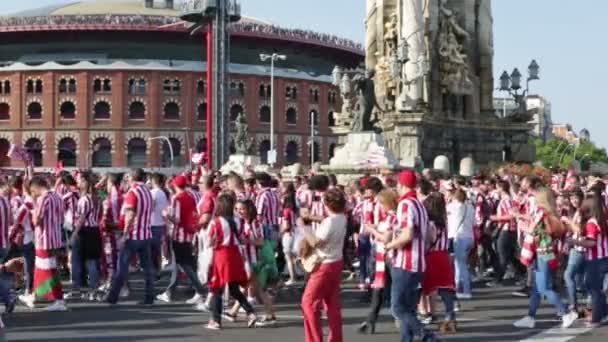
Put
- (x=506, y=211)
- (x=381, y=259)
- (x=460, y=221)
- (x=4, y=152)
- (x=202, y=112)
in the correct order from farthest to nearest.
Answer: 1. (x=202, y=112)
2. (x=4, y=152)
3. (x=506, y=211)
4. (x=460, y=221)
5. (x=381, y=259)

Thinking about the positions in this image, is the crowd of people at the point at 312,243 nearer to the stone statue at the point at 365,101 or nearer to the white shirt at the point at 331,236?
the white shirt at the point at 331,236

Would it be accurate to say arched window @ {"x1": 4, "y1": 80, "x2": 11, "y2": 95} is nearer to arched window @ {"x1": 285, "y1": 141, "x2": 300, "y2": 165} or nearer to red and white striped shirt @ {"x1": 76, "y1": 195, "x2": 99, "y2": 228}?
arched window @ {"x1": 285, "y1": 141, "x2": 300, "y2": 165}

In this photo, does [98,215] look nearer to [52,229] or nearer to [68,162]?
[52,229]

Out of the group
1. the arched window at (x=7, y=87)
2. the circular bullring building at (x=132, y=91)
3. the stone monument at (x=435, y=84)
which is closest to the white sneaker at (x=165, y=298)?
the stone monument at (x=435, y=84)

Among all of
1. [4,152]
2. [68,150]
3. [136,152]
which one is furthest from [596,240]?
[4,152]

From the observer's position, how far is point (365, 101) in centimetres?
Result: 2806

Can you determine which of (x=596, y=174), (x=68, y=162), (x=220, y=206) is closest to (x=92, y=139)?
(x=68, y=162)

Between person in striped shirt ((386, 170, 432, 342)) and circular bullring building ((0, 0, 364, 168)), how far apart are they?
72405 millimetres

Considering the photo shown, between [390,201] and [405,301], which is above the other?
[390,201]

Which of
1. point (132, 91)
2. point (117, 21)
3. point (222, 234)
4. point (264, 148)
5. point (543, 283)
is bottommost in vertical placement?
point (543, 283)

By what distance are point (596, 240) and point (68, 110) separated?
78.5 meters

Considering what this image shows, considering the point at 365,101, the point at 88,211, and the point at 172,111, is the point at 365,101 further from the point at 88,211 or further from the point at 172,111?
the point at 172,111

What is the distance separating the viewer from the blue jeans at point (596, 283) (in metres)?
12.7

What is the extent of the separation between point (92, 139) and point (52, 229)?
72.9 metres
